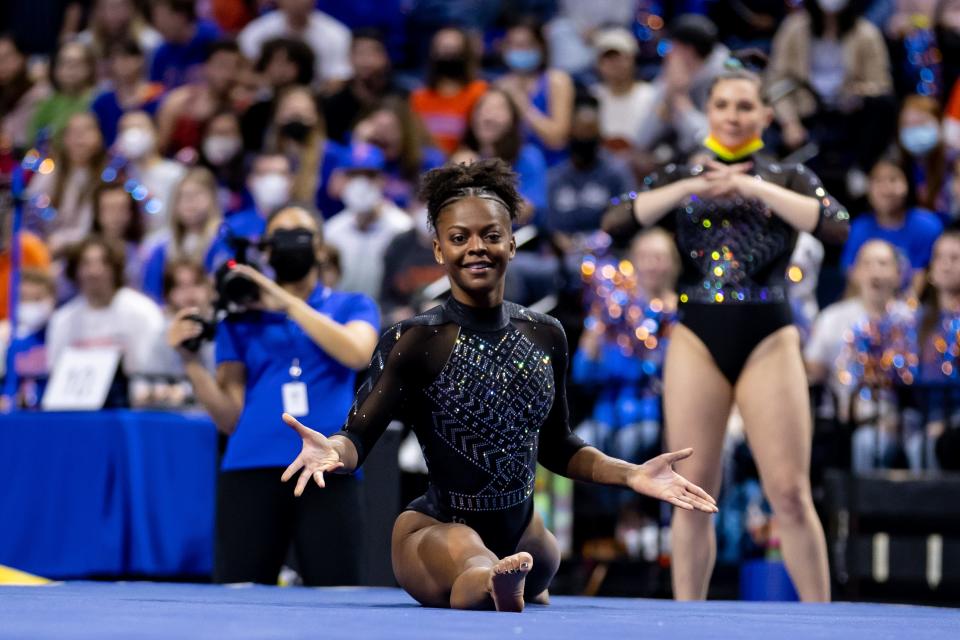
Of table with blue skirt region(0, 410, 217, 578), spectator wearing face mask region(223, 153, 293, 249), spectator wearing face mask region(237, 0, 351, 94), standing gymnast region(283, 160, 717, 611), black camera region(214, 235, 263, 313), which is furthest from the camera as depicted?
spectator wearing face mask region(237, 0, 351, 94)

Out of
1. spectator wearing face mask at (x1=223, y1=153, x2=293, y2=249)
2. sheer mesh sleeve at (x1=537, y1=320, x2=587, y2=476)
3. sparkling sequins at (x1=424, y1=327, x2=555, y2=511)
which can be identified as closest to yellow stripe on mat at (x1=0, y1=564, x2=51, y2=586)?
sparkling sequins at (x1=424, y1=327, x2=555, y2=511)

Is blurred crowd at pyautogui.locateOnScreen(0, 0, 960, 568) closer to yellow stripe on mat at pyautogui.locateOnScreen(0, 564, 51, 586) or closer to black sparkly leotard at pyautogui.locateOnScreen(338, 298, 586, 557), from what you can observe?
yellow stripe on mat at pyautogui.locateOnScreen(0, 564, 51, 586)

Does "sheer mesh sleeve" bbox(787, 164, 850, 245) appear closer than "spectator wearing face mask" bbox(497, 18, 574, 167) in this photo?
Yes

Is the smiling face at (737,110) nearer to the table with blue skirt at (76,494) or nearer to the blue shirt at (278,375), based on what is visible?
the blue shirt at (278,375)

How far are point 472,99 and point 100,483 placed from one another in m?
3.90

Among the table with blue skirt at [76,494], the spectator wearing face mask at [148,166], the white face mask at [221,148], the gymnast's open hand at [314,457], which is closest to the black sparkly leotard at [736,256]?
the gymnast's open hand at [314,457]

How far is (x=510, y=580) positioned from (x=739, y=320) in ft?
5.60

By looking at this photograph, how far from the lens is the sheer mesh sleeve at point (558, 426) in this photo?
3.76m

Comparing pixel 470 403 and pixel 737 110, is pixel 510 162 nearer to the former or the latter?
pixel 737 110

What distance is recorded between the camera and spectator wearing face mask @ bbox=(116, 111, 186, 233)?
9.09 metres

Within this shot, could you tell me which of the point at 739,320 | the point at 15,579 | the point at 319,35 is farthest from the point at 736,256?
the point at 319,35

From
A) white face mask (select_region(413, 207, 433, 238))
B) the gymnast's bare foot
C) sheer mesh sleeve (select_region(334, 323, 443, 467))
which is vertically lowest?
the gymnast's bare foot

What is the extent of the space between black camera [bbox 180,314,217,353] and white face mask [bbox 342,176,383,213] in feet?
10.7

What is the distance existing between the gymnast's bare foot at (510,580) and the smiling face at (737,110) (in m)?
2.00
